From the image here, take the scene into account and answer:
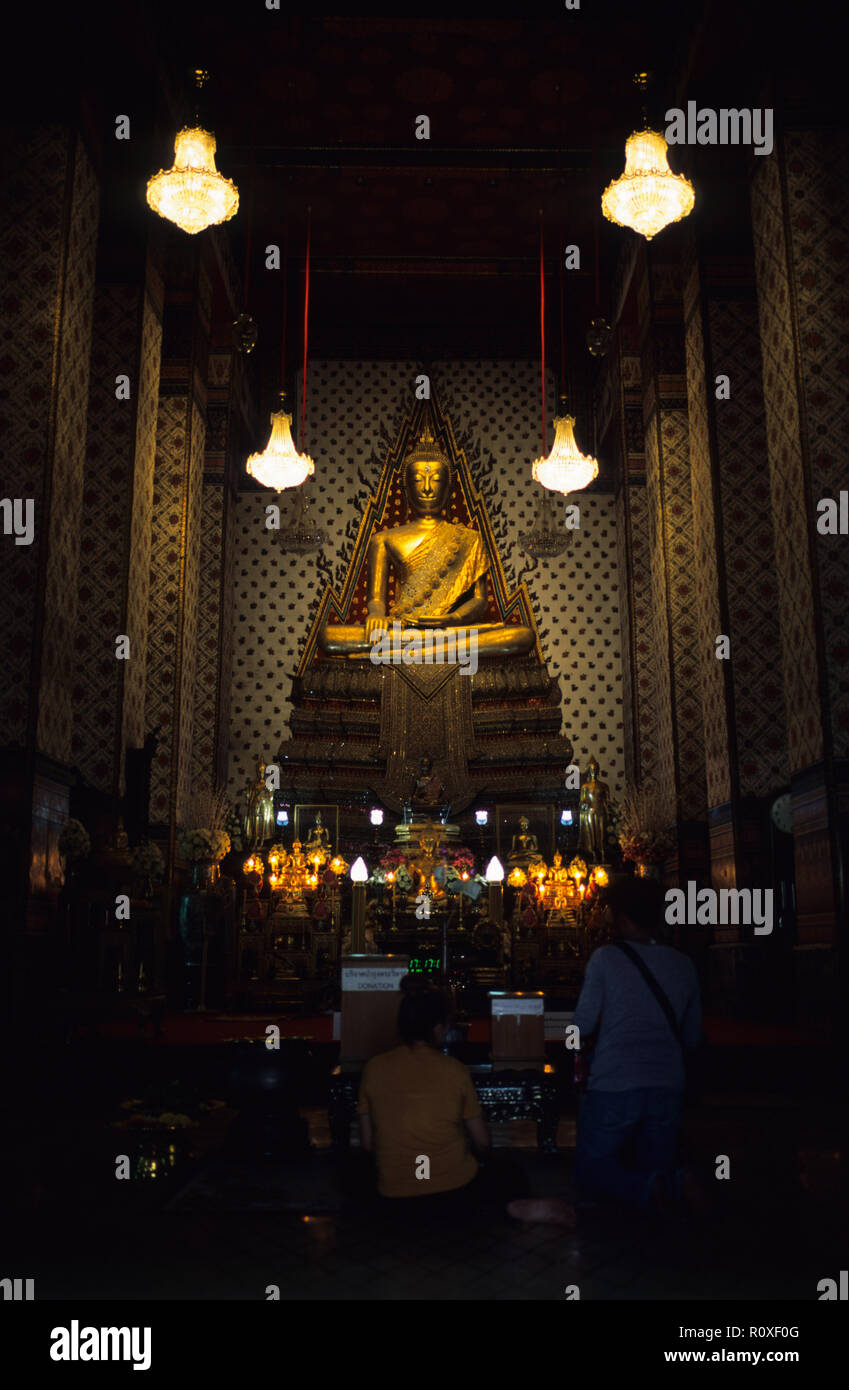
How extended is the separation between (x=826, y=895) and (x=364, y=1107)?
13.0ft

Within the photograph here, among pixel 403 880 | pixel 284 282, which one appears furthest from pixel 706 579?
pixel 284 282

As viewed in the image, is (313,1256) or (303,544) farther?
(303,544)

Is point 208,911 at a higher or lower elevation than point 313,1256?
higher

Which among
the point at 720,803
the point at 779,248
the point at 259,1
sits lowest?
the point at 720,803

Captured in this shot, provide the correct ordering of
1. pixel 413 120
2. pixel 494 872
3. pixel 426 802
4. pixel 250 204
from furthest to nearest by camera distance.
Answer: pixel 250 204 < pixel 413 120 < pixel 426 802 < pixel 494 872

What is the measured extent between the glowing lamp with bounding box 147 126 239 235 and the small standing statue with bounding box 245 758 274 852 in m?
5.14

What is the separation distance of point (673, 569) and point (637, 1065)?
7.83 m

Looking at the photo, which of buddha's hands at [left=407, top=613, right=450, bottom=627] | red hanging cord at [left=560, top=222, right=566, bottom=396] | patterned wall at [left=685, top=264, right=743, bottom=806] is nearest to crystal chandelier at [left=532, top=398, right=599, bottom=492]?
patterned wall at [left=685, top=264, right=743, bottom=806]

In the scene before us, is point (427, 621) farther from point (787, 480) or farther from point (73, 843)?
point (73, 843)

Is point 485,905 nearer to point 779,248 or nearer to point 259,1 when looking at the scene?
point 779,248

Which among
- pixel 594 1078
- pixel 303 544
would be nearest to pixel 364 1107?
pixel 594 1078

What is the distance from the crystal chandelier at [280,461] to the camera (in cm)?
1052

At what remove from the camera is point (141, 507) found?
8.84 m

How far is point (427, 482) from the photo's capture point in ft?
46.5
